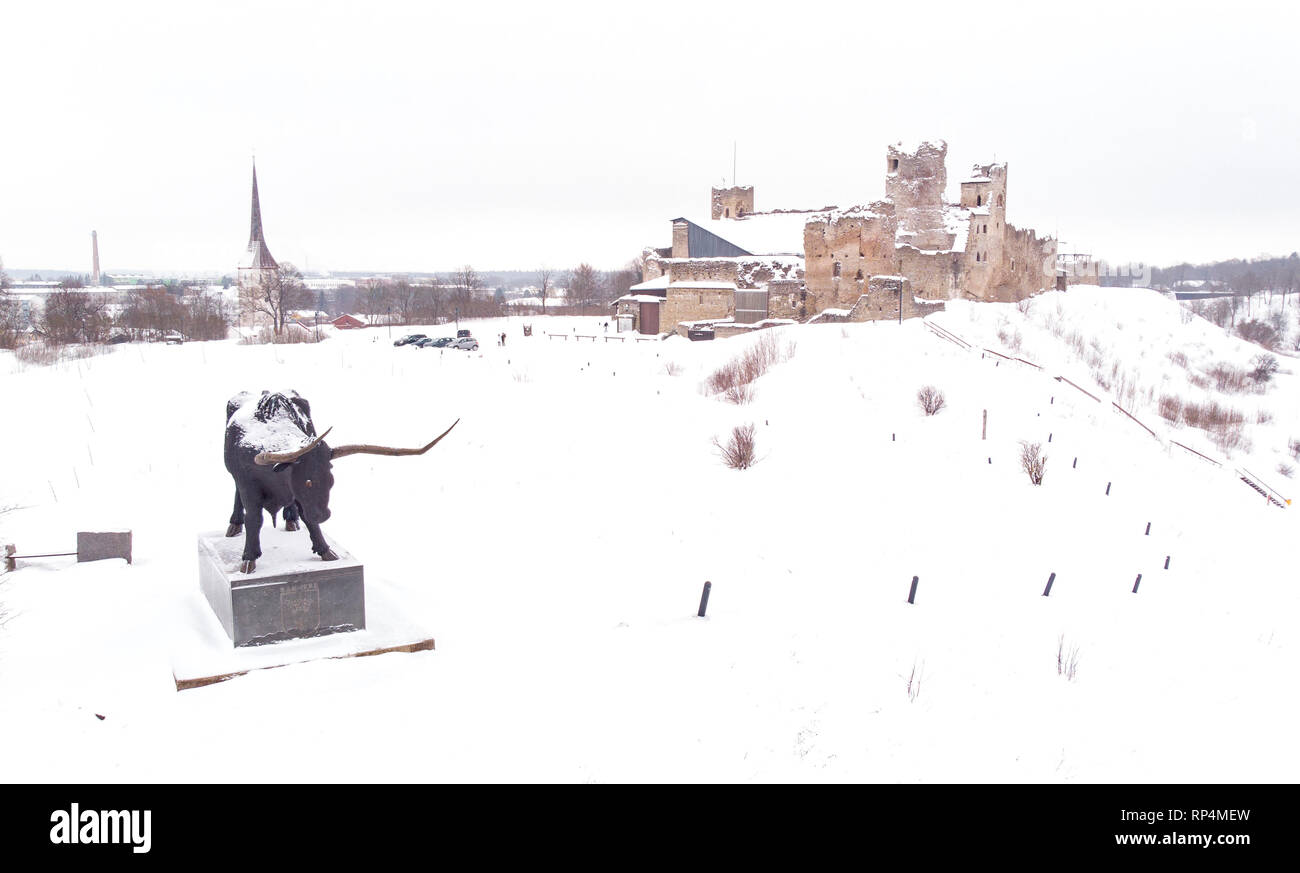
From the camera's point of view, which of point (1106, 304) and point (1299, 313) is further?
point (1299, 313)

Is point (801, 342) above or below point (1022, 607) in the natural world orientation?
above

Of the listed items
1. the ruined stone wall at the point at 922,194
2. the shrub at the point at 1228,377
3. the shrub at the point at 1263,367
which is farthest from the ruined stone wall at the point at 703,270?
the shrub at the point at 1263,367

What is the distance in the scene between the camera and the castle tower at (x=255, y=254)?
2618 inches

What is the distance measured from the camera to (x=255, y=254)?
67688mm

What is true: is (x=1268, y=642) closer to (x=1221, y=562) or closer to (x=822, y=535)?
(x=1221, y=562)

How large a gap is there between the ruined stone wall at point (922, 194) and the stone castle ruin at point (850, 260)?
54mm

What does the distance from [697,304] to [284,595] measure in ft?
121

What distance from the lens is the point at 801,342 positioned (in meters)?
29.5

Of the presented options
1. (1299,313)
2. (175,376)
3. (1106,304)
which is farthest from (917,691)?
(1299,313)

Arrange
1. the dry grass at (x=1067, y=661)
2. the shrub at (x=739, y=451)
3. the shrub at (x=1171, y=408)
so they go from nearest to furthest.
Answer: the dry grass at (x=1067, y=661) → the shrub at (x=739, y=451) → the shrub at (x=1171, y=408)

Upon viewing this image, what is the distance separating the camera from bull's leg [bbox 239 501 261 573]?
8695 mm

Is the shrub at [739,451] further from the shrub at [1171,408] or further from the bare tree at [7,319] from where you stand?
the bare tree at [7,319]

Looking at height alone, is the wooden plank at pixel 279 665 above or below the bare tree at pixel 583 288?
below
